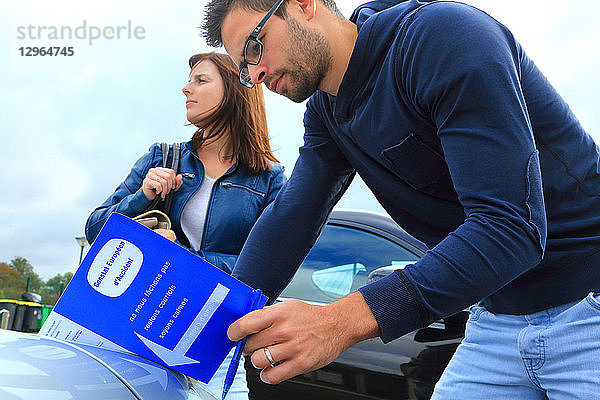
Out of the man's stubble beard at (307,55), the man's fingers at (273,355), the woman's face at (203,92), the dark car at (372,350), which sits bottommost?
the dark car at (372,350)

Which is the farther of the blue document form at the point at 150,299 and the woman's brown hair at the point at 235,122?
the woman's brown hair at the point at 235,122

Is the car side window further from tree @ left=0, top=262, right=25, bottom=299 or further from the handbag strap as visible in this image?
tree @ left=0, top=262, right=25, bottom=299

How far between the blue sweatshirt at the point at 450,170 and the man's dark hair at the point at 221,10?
0.75 ft

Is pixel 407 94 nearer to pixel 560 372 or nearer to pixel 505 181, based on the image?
pixel 505 181

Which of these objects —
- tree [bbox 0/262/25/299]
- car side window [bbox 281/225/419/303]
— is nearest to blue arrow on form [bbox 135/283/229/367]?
car side window [bbox 281/225/419/303]

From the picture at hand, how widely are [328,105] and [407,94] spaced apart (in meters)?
0.40

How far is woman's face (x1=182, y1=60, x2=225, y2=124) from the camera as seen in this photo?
7.53 feet

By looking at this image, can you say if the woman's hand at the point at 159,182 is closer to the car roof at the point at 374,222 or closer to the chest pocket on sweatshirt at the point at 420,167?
the chest pocket on sweatshirt at the point at 420,167

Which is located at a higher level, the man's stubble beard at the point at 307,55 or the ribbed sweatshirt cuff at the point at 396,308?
the man's stubble beard at the point at 307,55

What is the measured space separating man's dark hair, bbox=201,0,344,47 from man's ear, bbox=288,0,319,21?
0.03 metres

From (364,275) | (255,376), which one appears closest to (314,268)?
(364,275)

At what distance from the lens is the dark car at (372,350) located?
2514 millimetres

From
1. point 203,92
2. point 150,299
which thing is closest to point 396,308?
point 150,299

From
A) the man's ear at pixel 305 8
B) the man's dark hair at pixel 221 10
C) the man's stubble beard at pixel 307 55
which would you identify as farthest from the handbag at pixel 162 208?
the man's ear at pixel 305 8
